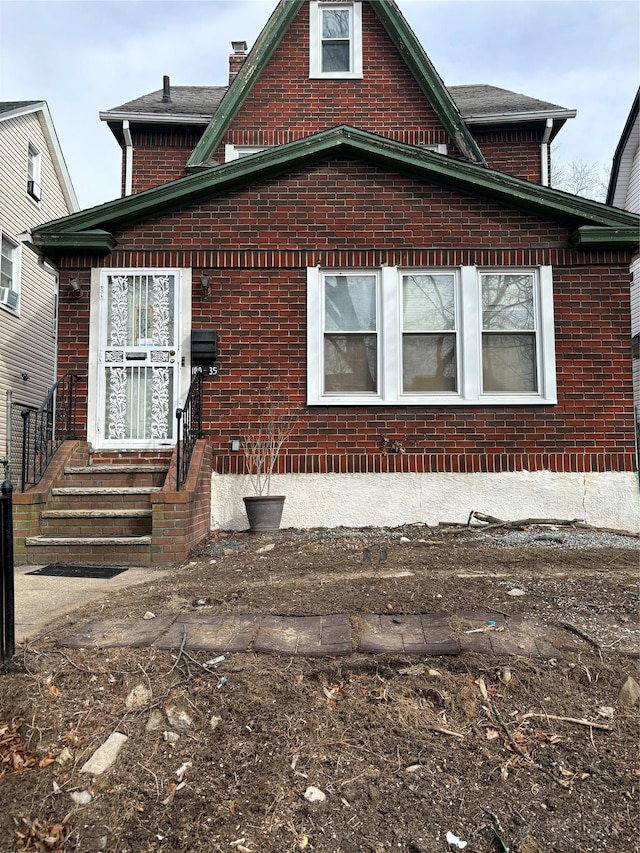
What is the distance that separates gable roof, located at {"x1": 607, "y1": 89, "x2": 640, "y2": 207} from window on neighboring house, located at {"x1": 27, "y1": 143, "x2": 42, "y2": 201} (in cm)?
1589

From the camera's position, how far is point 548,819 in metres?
2.00

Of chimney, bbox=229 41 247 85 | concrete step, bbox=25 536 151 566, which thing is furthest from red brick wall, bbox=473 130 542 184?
concrete step, bbox=25 536 151 566

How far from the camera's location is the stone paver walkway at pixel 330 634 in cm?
302

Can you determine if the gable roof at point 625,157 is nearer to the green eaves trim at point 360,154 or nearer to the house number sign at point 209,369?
the green eaves trim at point 360,154

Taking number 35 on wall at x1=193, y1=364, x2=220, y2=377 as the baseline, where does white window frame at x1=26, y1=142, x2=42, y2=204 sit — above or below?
above

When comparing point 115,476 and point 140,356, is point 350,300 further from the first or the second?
point 115,476

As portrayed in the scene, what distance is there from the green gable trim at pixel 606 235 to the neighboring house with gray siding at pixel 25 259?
9.99 m

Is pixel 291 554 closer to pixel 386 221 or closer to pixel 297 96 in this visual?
pixel 386 221

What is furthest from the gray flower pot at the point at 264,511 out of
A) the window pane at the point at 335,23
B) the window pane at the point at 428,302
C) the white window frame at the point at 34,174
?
the white window frame at the point at 34,174

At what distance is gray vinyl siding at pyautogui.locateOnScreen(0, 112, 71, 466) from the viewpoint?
45.5 feet

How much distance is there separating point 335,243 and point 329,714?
624 cm

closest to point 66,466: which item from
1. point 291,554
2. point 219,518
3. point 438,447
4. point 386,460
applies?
point 219,518

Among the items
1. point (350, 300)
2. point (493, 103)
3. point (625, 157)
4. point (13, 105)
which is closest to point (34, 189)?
point (13, 105)

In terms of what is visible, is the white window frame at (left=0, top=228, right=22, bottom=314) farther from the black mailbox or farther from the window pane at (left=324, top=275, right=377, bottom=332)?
the window pane at (left=324, top=275, right=377, bottom=332)
